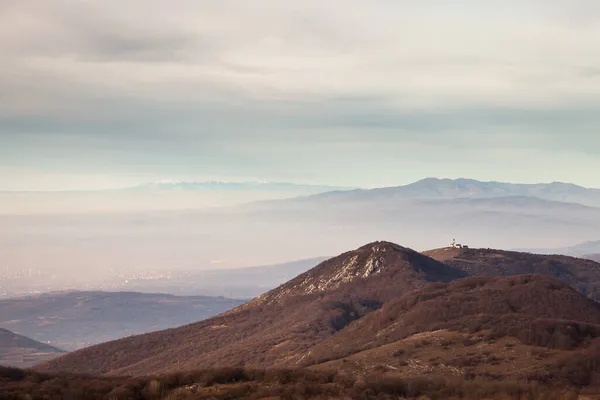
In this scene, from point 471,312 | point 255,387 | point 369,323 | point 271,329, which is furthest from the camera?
point 271,329

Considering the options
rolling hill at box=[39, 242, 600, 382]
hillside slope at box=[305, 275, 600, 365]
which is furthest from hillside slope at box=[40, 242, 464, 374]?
hillside slope at box=[305, 275, 600, 365]

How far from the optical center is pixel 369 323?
127625 millimetres

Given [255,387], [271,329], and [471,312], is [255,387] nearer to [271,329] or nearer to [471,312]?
[471,312]

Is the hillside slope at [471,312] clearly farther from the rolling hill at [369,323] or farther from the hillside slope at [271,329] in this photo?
the hillside slope at [271,329]

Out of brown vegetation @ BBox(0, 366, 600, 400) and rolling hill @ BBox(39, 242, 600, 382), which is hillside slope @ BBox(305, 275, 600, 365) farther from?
brown vegetation @ BBox(0, 366, 600, 400)

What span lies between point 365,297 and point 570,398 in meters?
134

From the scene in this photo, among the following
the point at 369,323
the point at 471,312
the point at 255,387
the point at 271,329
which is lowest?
the point at 271,329

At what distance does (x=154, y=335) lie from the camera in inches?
7525

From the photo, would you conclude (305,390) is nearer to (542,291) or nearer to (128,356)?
(542,291)

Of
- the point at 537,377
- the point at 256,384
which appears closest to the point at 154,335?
the point at 537,377

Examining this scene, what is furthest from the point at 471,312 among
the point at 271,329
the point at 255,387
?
the point at 255,387

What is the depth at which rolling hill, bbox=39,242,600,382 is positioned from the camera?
90312mm

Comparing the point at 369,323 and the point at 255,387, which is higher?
the point at 255,387

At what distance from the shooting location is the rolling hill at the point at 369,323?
90312 millimetres
